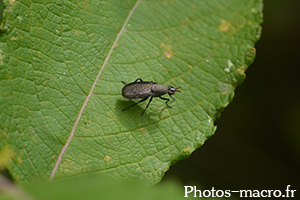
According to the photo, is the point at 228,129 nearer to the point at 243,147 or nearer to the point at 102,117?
the point at 243,147

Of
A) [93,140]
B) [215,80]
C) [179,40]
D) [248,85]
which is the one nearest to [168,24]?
[179,40]

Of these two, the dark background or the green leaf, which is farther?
the dark background

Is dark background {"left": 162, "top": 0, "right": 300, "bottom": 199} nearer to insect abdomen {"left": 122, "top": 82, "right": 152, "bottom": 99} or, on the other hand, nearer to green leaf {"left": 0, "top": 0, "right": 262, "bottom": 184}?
green leaf {"left": 0, "top": 0, "right": 262, "bottom": 184}

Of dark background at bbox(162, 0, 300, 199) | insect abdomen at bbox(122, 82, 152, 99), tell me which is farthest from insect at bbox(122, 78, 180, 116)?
dark background at bbox(162, 0, 300, 199)

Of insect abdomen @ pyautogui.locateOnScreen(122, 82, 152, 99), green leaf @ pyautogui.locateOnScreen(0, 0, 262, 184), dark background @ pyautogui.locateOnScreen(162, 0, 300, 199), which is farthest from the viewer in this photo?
dark background @ pyautogui.locateOnScreen(162, 0, 300, 199)

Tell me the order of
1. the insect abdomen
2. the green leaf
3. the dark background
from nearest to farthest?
the green leaf < the insect abdomen < the dark background

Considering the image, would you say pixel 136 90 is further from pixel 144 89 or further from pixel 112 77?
pixel 112 77
